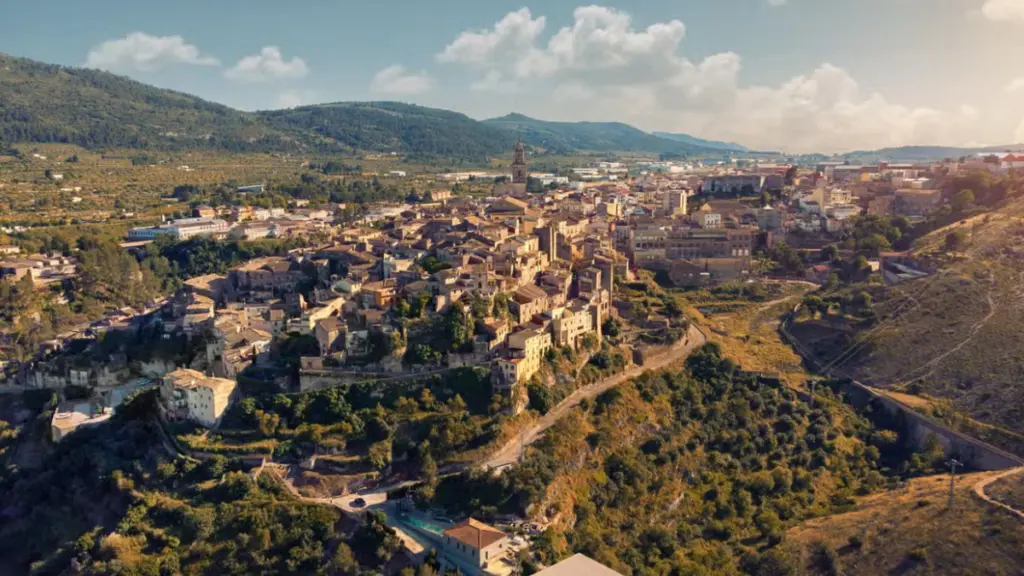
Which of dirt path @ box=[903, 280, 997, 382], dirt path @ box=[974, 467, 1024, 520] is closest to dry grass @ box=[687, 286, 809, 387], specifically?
dirt path @ box=[903, 280, 997, 382]

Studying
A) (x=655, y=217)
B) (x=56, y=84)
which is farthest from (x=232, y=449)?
(x=56, y=84)

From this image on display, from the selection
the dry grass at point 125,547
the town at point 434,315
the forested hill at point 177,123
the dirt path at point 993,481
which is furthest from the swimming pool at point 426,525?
the forested hill at point 177,123

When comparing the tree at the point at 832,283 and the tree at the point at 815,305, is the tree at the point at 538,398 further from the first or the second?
the tree at the point at 832,283

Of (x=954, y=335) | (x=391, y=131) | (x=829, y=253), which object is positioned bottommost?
(x=954, y=335)

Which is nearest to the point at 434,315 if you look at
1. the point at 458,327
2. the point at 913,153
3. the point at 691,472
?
the point at 458,327

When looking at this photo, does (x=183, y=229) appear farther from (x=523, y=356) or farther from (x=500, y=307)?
(x=523, y=356)

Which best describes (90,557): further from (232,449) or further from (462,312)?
(462,312)

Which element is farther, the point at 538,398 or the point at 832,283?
the point at 832,283
